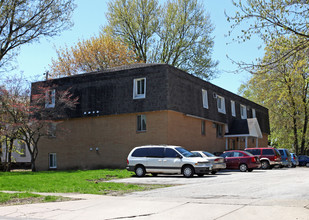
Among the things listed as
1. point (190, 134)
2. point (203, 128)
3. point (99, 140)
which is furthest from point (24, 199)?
point (203, 128)

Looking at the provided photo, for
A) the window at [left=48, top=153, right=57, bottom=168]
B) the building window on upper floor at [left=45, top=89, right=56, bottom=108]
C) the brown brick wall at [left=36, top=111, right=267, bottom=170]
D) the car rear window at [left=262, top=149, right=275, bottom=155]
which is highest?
the building window on upper floor at [left=45, top=89, right=56, bottom=108]

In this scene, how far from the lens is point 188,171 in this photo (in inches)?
813

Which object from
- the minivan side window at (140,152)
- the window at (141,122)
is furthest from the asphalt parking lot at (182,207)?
the window at (141,122)

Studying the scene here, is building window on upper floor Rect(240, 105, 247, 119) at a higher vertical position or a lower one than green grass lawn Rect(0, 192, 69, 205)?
higher

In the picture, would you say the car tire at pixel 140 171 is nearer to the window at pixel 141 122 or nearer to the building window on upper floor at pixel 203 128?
the window at pixel 141 122

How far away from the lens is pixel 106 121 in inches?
1182

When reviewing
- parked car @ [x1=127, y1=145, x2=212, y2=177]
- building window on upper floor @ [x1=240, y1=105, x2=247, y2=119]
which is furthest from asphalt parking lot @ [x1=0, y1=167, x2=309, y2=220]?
building window on upper floor @ [x1=240, y1=105, x2=247, y2=119]

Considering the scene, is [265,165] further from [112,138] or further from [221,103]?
[112,138]

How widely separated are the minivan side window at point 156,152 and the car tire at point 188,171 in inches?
62.7

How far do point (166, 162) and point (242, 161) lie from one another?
7407mm

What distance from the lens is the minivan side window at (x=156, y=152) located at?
71.0 ft

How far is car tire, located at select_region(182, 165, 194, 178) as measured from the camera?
67.5 ft

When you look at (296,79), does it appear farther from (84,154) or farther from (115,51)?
(84,154)

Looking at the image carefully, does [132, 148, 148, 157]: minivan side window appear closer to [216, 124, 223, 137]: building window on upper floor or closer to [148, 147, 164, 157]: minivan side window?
[148, 147, 164, 157]: minivan side window
